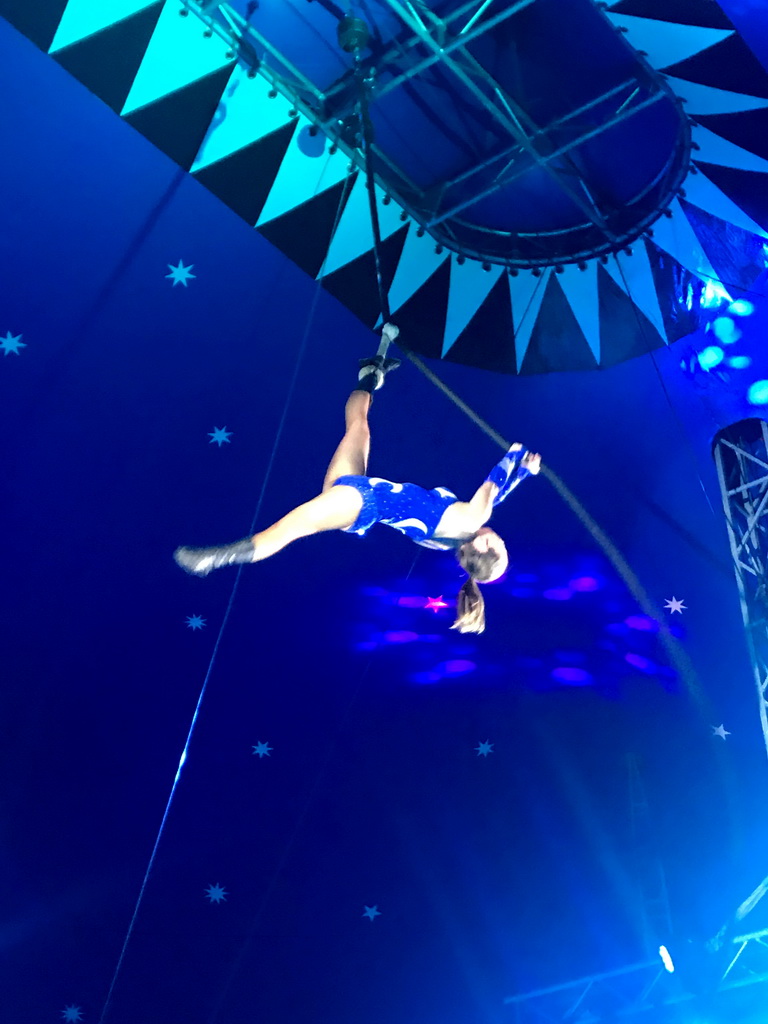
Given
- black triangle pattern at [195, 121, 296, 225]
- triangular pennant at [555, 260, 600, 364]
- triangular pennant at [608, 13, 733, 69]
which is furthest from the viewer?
triangular pennant at [555, 260, 600, 364]

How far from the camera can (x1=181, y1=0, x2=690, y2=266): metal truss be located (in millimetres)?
5039

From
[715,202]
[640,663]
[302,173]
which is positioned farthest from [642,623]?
[302,173]

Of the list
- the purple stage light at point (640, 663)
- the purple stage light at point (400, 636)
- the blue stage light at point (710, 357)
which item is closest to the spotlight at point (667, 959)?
the purple stage light at point (640, 663)

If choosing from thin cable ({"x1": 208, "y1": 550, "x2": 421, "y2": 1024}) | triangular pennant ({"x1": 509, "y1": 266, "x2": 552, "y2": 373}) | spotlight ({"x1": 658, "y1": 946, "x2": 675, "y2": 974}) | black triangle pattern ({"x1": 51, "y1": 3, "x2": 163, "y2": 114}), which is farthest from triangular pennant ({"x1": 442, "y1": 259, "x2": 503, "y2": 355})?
spotlight ({"x1": 658, "y1": 946, "x2": 675, "y2": 974})

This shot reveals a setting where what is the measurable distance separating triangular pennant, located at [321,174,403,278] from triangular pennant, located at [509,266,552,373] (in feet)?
2.65

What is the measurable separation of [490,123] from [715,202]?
50.5 inches

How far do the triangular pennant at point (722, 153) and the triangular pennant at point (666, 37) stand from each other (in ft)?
1.59

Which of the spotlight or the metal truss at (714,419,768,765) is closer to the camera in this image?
the metal truss at (714,419,768,765)

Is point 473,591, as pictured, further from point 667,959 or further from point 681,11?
point 667,959

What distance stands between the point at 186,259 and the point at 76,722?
8.95 ft

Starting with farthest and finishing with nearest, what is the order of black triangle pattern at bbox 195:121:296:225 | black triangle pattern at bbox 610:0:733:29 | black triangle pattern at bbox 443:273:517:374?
black triangle pattern at bbox 443:273:517:374
black triangle pattern at bbox 195:121:296:225
black triangle pattern at bbox 610:0:733:29

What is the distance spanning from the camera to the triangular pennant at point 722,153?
17.6 ft

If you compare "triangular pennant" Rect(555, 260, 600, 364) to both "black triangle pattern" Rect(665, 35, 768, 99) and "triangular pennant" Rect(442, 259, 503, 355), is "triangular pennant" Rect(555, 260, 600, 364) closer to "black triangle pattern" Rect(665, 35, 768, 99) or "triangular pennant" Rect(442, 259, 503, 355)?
"triangular pennant" Rect(442, 259, 503, 355)

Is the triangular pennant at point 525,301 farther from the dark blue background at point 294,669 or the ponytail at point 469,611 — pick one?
the ponytail at point 469,611
